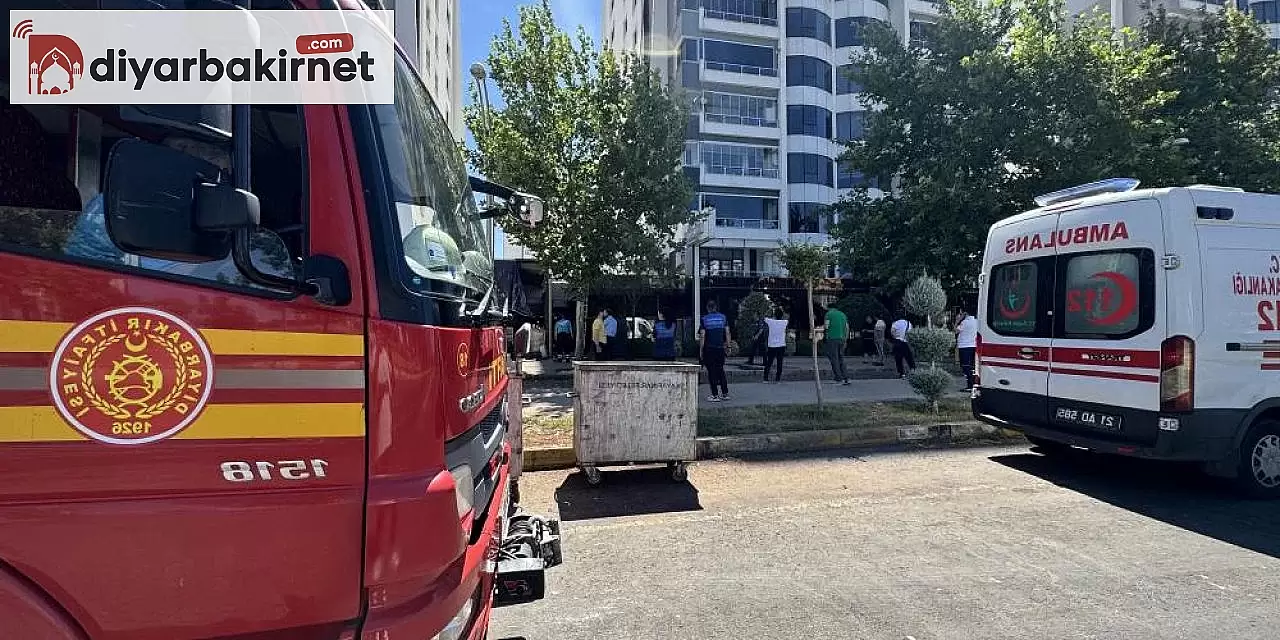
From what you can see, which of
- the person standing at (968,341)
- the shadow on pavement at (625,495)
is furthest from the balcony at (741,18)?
the shadow on pavement at (625,495)

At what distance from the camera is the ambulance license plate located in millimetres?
5680

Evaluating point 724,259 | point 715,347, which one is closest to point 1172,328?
point 715,347

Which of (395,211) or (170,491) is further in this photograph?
(395,211)

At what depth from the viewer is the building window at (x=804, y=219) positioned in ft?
131

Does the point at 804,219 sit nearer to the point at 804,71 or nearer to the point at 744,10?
the point at 804,71

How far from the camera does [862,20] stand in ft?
135

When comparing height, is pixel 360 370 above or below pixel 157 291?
below

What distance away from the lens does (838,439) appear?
7.86 metres

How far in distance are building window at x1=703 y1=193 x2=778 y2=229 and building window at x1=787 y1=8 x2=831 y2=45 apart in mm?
10367

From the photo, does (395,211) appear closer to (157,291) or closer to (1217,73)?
(157,291)

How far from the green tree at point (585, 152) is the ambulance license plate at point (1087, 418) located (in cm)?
1090

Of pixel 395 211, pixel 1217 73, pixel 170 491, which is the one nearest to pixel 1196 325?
pixel 395 211

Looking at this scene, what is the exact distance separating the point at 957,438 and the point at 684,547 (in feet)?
16.7

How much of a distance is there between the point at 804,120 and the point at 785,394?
32.2 m
